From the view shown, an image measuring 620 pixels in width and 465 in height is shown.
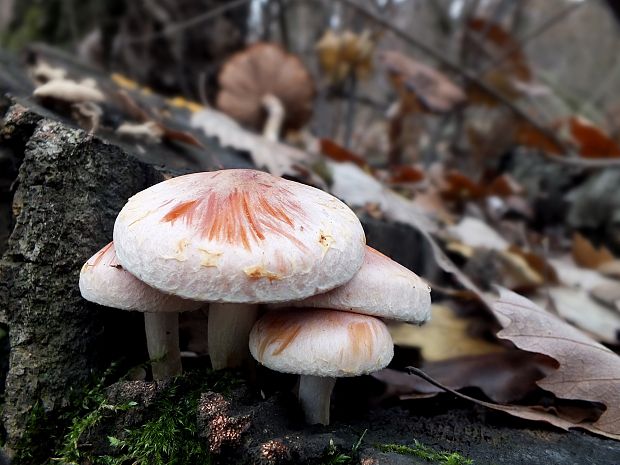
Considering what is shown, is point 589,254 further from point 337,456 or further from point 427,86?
point 337,456

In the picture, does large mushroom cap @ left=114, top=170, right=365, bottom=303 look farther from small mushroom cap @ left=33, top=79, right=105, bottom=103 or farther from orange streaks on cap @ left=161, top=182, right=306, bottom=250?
small mushroom cap @ left=33, top=79, right=105, bottom=103

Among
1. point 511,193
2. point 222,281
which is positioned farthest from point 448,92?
point 222,281

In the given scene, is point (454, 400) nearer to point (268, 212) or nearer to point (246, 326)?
point (246, 326)

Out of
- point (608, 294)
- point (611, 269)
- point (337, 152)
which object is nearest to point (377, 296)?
point (608, 294)

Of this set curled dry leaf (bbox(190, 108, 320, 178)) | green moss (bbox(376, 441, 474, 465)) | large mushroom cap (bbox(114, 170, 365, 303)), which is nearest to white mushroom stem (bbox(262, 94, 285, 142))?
curled dry leaf (bbox(190, 108, 320, 178))

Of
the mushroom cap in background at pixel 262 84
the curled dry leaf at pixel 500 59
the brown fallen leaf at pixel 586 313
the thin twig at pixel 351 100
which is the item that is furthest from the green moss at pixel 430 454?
the curled dry leaf at pixel 500 59
